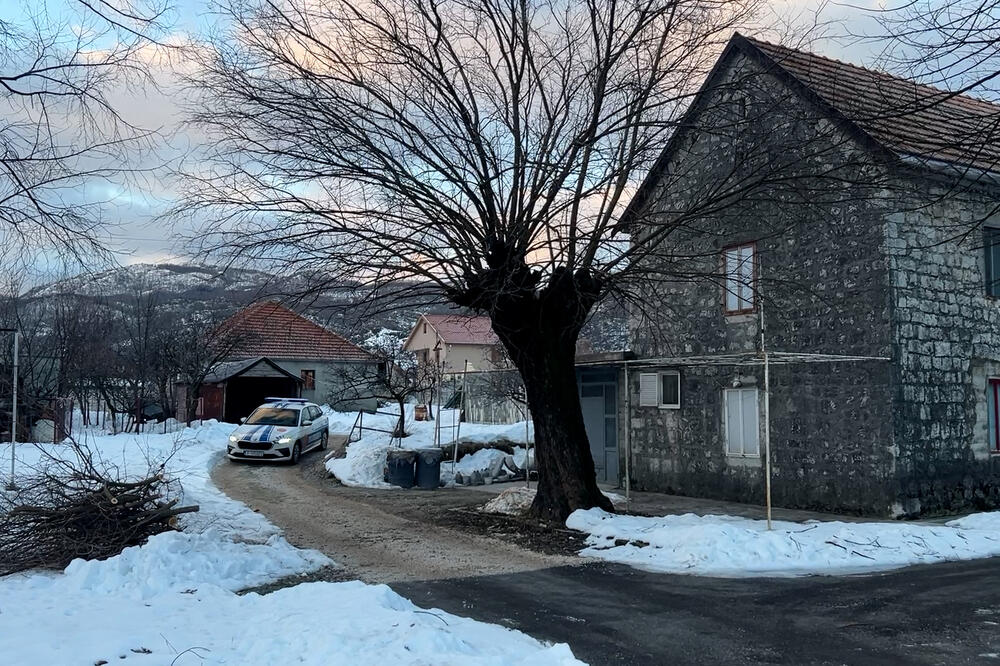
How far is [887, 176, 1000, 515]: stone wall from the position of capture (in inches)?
507

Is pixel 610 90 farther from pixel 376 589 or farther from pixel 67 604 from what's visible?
pixel 67 604

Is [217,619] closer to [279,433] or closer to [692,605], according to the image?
[692,605]

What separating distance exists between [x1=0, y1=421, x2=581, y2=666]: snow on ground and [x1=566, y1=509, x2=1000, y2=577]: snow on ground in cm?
392

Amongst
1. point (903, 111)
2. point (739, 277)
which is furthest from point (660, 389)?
point (903, 111)

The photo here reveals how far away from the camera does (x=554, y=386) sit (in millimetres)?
12828

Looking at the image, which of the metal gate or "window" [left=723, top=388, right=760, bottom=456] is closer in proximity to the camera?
"window" [left=723, top=388, right=760, bottom=456]

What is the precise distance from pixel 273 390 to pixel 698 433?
2561cm

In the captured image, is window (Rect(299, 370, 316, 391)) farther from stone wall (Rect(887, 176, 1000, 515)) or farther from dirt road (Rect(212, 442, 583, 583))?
stone wall (Rect(887, 176, 1000, 515))

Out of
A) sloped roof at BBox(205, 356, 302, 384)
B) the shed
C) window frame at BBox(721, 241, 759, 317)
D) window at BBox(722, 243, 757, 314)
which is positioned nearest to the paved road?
window frame at BBox(721, 241, 759, 317)

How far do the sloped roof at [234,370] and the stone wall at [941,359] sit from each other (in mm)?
25437

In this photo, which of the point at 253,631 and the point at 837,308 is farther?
the point at 837,308

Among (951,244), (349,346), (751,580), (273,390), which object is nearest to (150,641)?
(751,580)

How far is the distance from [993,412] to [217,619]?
13205mm

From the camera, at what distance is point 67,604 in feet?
23.4
